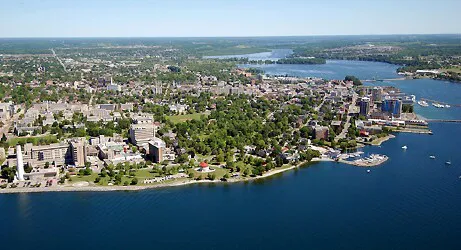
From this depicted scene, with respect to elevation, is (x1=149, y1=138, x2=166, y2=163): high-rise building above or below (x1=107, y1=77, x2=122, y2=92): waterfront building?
below

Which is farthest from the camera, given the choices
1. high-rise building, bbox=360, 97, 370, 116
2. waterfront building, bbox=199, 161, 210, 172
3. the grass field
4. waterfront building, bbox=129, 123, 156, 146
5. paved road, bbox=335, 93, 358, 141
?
high-rise building, bbox=360, 97, 370, 116

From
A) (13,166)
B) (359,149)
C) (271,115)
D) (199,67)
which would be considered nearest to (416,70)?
(199,67)

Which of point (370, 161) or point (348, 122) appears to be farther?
point (348, 122)

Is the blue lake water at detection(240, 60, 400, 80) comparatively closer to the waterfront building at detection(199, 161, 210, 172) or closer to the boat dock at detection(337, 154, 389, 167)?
the boat dock at detection(337, 154, 389, 167)

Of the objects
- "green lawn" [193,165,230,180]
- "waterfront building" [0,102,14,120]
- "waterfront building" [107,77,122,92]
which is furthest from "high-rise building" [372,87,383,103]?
"waterfront building" [0,102,14,120]

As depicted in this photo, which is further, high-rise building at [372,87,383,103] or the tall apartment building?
high-rise building at [372,87,383,103]

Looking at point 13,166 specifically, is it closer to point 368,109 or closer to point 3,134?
point 3,134

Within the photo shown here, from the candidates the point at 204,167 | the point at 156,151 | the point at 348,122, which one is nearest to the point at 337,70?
the point at 348,122

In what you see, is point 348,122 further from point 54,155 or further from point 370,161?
point 54,155
